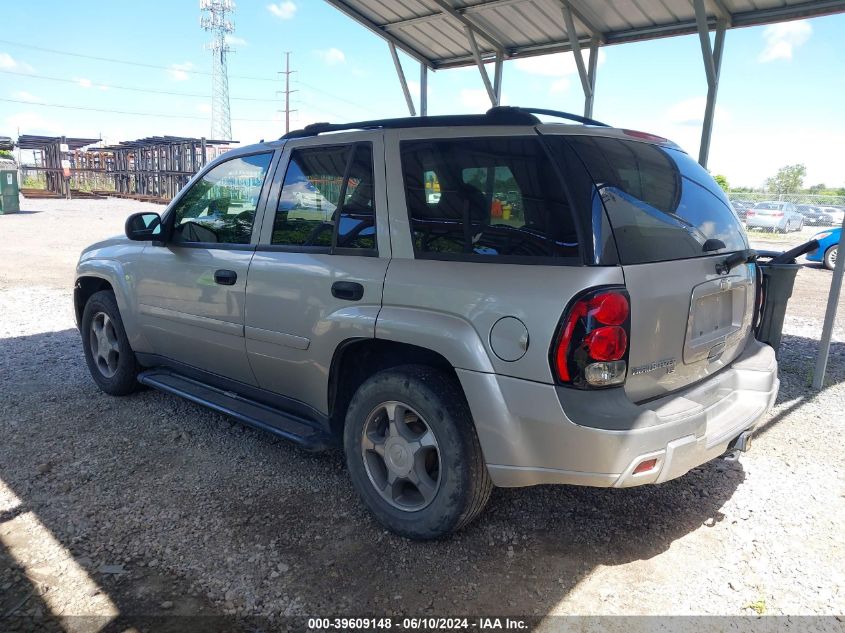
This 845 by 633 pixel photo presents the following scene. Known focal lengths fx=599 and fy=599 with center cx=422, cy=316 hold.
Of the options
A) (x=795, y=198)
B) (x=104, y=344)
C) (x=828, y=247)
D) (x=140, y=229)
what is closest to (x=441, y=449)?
(x=140, y=229)

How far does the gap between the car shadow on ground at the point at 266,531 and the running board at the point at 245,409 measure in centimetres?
33

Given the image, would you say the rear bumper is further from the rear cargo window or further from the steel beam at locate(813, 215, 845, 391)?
the steel beam at locate(813, 215, 845, 391)

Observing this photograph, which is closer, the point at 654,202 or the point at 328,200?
the point at 654,202

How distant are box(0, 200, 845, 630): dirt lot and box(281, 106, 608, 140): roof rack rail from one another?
6.39 feet

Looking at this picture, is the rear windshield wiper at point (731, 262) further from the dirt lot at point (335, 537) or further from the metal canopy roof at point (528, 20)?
the metal canopy roof at point (528, 20)

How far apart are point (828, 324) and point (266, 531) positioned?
468 centimetres

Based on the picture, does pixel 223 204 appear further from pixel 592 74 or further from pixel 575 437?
pixel 592 74

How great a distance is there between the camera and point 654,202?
8.63 ft

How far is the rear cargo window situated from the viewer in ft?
8.00

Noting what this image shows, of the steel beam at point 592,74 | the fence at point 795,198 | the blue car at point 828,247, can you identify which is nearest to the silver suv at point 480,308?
the steel beam at point 592,74

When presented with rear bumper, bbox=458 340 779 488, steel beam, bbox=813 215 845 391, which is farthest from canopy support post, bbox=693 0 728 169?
rear bumper, bbox=458 340 779 488

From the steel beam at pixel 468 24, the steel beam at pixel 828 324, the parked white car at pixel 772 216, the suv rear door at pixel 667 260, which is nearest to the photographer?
the suv rear door at pixel 667 260

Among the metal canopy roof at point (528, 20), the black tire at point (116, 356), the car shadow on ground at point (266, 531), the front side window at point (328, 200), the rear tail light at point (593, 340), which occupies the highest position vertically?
the metal canopy roof at point (528, 20)

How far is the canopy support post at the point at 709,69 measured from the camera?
8.09 meters
